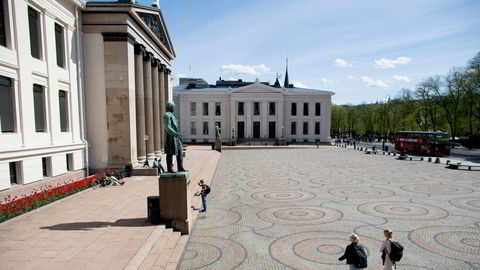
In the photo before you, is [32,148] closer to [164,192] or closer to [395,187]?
[164,192]

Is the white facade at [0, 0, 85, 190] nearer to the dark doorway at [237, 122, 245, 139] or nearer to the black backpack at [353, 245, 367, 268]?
the black backpack at [353, 245, 367, 268]

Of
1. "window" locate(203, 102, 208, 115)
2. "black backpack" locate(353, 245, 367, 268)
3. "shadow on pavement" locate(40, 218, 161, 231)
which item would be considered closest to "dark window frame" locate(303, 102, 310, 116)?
"window" locate(203, 102, 208, 115)

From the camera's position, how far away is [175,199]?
10.0m

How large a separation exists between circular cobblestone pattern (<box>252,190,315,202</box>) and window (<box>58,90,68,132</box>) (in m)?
13.3

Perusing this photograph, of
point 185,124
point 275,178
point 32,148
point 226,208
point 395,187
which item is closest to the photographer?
point 226,208

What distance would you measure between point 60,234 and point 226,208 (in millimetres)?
7050

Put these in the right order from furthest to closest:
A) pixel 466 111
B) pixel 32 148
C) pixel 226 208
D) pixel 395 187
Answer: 1. pixel 466 111
2. pixel 395 187
3. pixel 32 148
4. pixel 226 208

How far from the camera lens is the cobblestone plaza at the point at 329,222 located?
27.8ft

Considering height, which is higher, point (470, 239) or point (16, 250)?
point (16, 250)

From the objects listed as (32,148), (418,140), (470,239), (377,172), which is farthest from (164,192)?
(418,140)

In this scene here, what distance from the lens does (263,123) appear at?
62.9 m

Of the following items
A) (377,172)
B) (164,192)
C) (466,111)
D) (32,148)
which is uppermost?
(466,111)

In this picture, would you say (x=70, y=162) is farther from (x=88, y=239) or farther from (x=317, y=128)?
(x=317, y=128)

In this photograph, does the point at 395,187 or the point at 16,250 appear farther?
the point at 395,187
